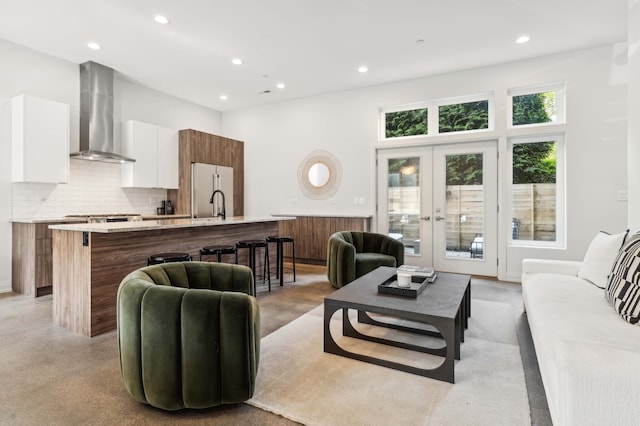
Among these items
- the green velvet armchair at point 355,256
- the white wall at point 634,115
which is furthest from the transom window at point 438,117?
the green velvet armchair at point 355,256

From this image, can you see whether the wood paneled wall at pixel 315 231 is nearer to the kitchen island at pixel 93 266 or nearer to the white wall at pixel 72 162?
the white wall at pixel 72 162

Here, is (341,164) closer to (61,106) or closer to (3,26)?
(61,106)

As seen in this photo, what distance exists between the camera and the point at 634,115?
10.3 ft

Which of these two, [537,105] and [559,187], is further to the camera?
[537,105]

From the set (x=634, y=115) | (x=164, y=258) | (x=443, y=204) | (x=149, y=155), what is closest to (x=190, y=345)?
(x=164, y=258)

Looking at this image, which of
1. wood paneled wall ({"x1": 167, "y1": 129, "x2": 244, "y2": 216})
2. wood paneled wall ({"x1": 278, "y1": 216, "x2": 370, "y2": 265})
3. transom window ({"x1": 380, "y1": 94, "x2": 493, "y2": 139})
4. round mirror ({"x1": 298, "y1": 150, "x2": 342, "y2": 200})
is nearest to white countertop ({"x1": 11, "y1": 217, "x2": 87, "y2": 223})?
wood paneled wall ({"x1": 167, "y1": 129, "x2": 244, "y2": 216})

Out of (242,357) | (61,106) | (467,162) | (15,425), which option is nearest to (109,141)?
(61,106)

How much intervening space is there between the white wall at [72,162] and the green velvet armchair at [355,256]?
12.7 ft

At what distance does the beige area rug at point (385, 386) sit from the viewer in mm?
1720

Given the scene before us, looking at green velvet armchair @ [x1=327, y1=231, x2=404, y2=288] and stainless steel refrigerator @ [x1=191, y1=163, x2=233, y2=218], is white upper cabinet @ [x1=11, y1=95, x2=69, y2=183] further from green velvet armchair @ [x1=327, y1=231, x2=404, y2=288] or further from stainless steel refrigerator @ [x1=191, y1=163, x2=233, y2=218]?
green velvet armchair @ [x1=327, y1=231, x2=404, y2=288]

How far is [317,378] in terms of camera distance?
209 cm

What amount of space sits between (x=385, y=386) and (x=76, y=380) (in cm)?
194

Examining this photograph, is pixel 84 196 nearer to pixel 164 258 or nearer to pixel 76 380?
pixel 164 258

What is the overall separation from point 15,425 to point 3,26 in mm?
4562
